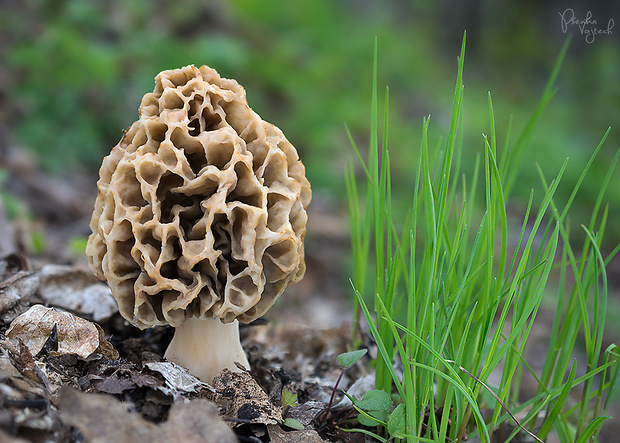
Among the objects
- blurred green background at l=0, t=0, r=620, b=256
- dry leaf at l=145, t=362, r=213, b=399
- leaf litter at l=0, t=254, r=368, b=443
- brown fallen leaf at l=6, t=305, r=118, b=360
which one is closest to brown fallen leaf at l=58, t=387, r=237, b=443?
leaf litter at l=0, t=254, r=368, b=443

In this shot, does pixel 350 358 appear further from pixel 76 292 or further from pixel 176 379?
pixel 76 292

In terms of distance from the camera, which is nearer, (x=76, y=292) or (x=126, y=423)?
(x=126, y=423)

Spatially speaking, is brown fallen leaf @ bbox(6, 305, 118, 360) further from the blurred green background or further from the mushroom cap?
the blurred green background

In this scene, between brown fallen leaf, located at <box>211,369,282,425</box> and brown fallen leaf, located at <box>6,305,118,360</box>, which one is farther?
brown fallen leaf, located at <box>6,305,118,360</box>

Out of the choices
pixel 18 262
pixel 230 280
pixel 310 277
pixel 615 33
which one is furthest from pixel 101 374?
pixel 615 33

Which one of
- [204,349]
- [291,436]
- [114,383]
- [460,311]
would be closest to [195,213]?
[204,349]

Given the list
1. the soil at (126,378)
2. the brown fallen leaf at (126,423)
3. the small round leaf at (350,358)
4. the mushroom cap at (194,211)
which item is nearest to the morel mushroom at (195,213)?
the mushroom cap at (194,211)

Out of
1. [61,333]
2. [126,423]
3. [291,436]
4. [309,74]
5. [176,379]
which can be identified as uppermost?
[309,74]
